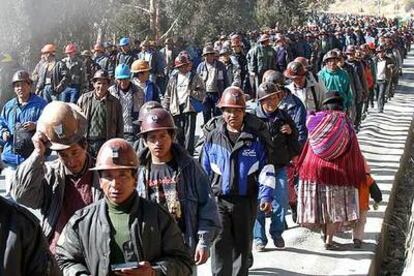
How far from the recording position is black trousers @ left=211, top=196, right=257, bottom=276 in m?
5.51

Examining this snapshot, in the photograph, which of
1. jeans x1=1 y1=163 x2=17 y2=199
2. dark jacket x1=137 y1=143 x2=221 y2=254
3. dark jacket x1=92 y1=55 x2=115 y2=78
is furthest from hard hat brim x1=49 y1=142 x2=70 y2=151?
dark jacket x1=92 y1=55 x2=115 y2=78

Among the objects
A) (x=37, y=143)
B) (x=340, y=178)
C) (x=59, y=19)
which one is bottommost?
(x=340, y=178)

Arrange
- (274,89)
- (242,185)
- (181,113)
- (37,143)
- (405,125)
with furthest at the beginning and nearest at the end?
(405,125), (181,113), (274,89), (242,185), (37,143)

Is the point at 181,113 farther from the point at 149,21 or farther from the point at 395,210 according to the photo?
the point at 149,21

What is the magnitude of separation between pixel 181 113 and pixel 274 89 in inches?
144

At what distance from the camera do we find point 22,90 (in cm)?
672

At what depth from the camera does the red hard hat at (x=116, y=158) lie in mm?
3571

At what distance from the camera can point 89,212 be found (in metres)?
3.57

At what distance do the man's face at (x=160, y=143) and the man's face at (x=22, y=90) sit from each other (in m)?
2.66

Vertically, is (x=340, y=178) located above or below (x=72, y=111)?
below

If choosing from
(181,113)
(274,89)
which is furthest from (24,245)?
(181,113)

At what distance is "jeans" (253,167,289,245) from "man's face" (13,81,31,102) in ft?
7.90

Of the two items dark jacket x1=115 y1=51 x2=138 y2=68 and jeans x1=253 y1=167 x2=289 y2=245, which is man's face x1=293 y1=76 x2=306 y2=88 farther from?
dark jacket x1=115 y1=51 x2=138 y2=68

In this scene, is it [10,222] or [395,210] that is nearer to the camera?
[10,222]
